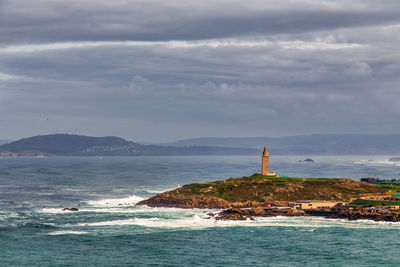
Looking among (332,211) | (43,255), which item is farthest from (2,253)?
(332,211)

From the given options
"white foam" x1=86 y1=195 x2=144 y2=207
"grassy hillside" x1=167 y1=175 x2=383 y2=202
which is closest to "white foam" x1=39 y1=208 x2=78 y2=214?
"white foam" x1=86 y1=195 x2=144 y2=207

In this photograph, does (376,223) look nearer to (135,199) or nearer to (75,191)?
(135,199)

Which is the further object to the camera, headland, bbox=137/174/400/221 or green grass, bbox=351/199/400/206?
green grass, bbox=351/199/400/206

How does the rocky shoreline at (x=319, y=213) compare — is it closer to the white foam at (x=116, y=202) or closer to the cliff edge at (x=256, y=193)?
the cliff edge at (x=256, y=193)

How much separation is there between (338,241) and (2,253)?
6034cm

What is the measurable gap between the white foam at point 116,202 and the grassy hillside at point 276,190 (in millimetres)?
12138

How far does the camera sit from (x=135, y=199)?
17512 cm

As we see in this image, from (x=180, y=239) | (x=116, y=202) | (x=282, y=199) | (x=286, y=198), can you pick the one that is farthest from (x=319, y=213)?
(x=116, y=202)

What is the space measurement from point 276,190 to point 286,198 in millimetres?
6166

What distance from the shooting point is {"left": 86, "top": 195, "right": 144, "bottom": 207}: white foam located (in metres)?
162

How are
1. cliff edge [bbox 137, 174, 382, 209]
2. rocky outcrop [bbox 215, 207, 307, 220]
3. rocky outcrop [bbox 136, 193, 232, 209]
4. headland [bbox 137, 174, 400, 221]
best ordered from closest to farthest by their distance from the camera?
rocky outcrop [bbox 215, 207, 307, 220], headland [bbox 137, 174, 400, 221], rocky outcrop [bbox 136, 193, 232, 209], cliff edge [bbox 137, 174, 382, 209]

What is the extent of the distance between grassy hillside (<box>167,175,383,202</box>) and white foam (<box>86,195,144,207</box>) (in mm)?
12138

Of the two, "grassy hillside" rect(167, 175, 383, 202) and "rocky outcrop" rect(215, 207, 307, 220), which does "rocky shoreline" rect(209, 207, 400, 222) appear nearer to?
"rocky outcrop" rect(215, 207, 307, 220)

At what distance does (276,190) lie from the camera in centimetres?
17138
